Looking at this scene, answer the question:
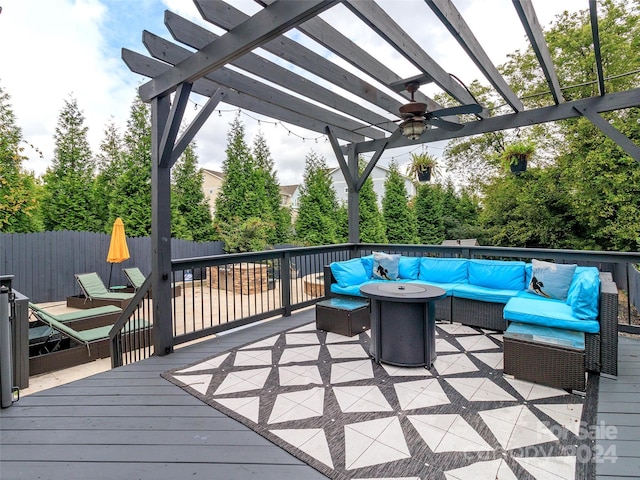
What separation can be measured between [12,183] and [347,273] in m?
9.51

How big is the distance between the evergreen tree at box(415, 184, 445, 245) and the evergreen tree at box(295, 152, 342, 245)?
3.54 meters

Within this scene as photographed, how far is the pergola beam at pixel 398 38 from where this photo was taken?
249cm

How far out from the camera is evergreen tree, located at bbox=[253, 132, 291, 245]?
12.2m

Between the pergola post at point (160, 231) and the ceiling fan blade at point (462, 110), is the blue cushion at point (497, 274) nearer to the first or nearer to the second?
the ceiling fan blade at point (462, 110)

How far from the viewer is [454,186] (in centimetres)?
1395

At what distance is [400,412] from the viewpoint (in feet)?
7.74

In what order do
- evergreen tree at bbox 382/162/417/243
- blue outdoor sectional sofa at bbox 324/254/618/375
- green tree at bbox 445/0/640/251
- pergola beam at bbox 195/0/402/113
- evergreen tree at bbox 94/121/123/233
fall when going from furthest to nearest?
evergreen tree at bbox 382/162/417/243
evergreen tree at bbox 94/121/123/233
green tree at bbox 445/0/640/251
blue outdoor sectional sofa at bbox 324/254/618/375
pergola beam at bbox 195/0/402/113

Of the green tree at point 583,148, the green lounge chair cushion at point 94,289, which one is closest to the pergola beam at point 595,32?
the green tree at point 583,148

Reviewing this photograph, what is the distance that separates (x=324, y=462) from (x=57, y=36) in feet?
22.5

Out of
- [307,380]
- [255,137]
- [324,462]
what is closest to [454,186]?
[255,137]

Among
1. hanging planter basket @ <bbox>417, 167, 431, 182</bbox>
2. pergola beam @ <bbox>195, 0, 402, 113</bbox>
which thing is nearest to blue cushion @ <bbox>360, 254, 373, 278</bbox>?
hanging planter basket @ <bbox>417, 167, 431, 182</bbox>

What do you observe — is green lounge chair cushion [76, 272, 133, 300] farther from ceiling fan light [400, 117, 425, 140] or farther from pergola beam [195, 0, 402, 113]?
ceiling fan light [400, 117, 425, 140]

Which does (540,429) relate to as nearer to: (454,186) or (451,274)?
(451,274)

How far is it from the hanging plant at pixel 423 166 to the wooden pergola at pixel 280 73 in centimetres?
75
